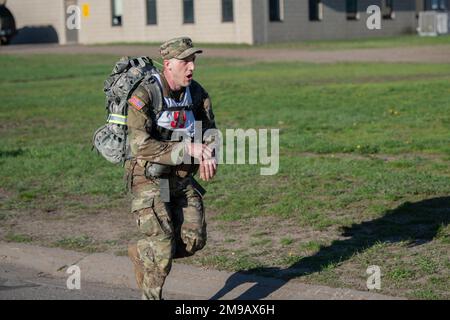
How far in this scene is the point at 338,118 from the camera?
1544 centimetres

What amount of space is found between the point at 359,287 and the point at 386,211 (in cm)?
236

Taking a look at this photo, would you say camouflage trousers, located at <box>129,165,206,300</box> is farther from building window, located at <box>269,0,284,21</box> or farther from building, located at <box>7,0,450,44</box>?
building window, located at <box>269,0,284,21</box>

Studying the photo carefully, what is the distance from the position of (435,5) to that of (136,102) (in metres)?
50.7

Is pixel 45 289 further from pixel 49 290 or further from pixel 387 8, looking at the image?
pixel 387 8

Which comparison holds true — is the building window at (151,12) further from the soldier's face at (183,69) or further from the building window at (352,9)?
the soldier's face at (183,69)

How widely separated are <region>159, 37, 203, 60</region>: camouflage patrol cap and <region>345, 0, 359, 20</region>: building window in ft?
142

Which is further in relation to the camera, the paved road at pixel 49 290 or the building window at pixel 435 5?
the building window at pixel 435 5

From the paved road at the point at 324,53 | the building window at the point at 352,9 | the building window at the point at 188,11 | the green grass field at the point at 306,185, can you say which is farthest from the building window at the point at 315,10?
the green grass field at the point at 306,185

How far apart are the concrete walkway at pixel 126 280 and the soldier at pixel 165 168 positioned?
89 cm

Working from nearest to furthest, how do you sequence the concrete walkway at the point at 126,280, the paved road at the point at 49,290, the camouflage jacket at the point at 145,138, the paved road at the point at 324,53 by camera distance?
1. the camouflage jacket at the point at 145,138
2. the concrete walkway at the point at 126,280
3. the paved road at the point at 49,290
4. the paved road at the point at 324,53

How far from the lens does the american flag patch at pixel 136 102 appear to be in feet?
18.8

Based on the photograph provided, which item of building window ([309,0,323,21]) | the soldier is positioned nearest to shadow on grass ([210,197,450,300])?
the soldier
